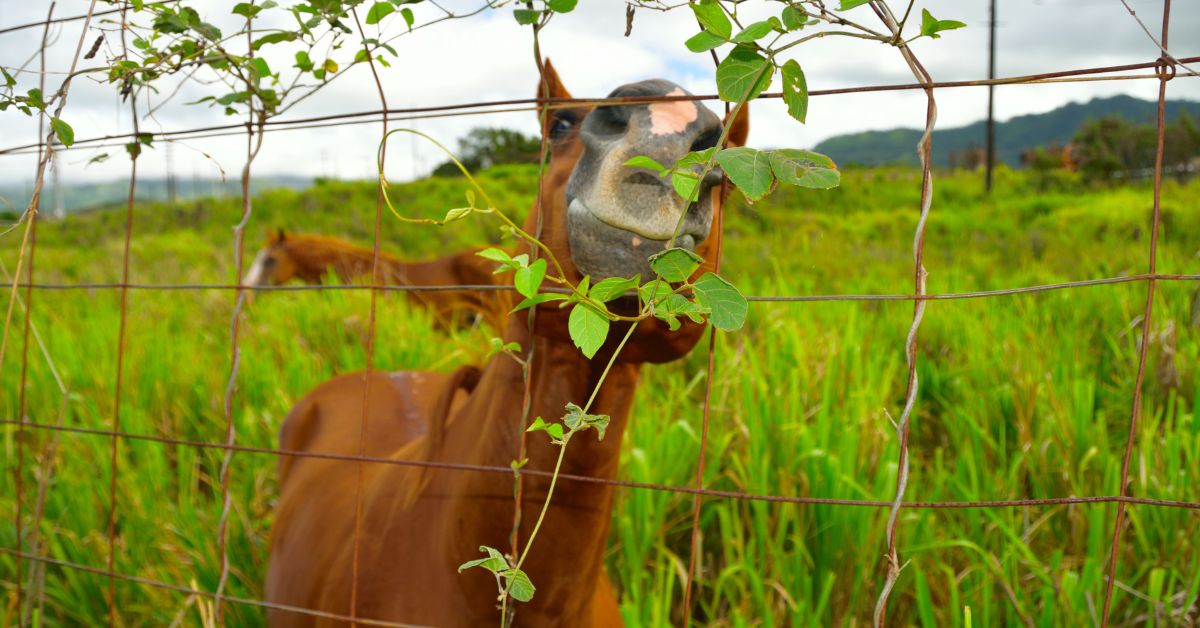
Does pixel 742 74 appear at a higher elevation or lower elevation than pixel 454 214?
higher

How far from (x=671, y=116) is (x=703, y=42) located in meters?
0.26

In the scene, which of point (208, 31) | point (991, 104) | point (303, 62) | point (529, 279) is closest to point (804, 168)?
point (529, 279)

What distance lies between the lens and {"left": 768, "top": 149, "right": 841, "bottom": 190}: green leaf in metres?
0.67

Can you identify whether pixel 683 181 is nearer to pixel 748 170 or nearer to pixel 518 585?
pixel 748 170

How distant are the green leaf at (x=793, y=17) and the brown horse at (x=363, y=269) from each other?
2533mm

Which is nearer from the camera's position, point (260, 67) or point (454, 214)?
point (454, 214)

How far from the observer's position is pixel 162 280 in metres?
7.89

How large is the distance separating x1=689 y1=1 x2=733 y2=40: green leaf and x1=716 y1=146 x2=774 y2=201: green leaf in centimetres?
10

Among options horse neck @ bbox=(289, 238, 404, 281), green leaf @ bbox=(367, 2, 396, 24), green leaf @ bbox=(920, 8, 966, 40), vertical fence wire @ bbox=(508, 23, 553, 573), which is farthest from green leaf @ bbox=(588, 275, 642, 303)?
horse neck @ bbox=(289, 238, 404, 281)

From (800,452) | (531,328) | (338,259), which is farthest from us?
(338,259)

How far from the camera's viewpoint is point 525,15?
0.93 m

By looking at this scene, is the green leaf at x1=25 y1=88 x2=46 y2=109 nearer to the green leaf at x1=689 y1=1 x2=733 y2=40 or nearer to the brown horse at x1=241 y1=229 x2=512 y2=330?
the green leaf at x1=689 y1=1 x2=733 y2=40

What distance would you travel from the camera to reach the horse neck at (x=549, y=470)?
116 cm

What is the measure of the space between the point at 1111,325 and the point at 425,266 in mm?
4803
